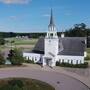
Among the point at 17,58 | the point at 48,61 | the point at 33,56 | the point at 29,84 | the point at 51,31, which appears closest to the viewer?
the point at 29,84

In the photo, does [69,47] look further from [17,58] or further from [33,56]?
[17,58]

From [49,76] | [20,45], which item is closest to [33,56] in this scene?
[49,76]

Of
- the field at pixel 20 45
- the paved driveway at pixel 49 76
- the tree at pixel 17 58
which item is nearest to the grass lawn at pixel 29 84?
the paved driveway at pixel 49 76

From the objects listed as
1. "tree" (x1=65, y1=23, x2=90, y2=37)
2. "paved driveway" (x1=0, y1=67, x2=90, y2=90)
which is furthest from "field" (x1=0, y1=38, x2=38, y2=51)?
"paved driveway" (x1=0, y1=67, x2=90, y2=90)

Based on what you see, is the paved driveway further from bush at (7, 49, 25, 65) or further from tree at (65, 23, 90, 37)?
tree at (65, 23, 90, 37)

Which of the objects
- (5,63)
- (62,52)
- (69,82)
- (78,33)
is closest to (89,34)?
(78,33)

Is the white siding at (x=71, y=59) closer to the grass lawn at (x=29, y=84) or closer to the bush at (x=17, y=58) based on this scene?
the bush at (x=17, y=58)

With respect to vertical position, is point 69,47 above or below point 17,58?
above

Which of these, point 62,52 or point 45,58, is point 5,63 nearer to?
point 45,58

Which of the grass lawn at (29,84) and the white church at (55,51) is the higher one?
the white church at (55,51)

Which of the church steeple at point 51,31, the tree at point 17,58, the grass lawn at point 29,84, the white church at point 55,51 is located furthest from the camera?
the church steeple at point 51,31
